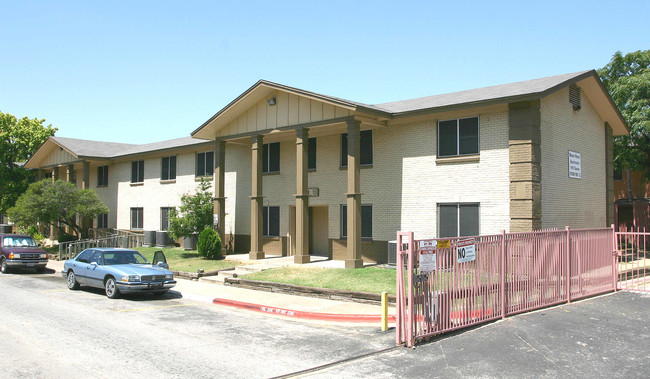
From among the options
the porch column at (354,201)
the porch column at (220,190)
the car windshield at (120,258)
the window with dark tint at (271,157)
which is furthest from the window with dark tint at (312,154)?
the car windshield at (120,258)

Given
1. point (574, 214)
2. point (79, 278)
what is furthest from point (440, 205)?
point (79, 278)

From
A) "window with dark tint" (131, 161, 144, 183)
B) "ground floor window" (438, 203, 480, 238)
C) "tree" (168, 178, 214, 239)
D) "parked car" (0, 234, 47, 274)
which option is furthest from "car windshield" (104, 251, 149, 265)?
"window with dark tint" (131, 161, 144, 183)

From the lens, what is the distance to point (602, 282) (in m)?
13.6

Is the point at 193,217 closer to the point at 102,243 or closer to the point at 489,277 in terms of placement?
the point at 102,243

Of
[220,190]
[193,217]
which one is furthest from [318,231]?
[193,217]

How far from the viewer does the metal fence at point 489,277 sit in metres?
9.25

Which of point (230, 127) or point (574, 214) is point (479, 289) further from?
point (230, 127)

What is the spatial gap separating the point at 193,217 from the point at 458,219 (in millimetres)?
12998

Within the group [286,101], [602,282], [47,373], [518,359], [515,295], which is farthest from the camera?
Answer: [286,101]

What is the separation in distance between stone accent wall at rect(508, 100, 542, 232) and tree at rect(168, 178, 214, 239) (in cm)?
1444

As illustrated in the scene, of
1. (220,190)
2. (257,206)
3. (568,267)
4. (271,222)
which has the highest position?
(220,190)

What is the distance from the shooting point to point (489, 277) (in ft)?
33.9

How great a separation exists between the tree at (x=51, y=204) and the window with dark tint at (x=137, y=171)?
315 centimetres

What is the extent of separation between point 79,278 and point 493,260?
42.1ft
